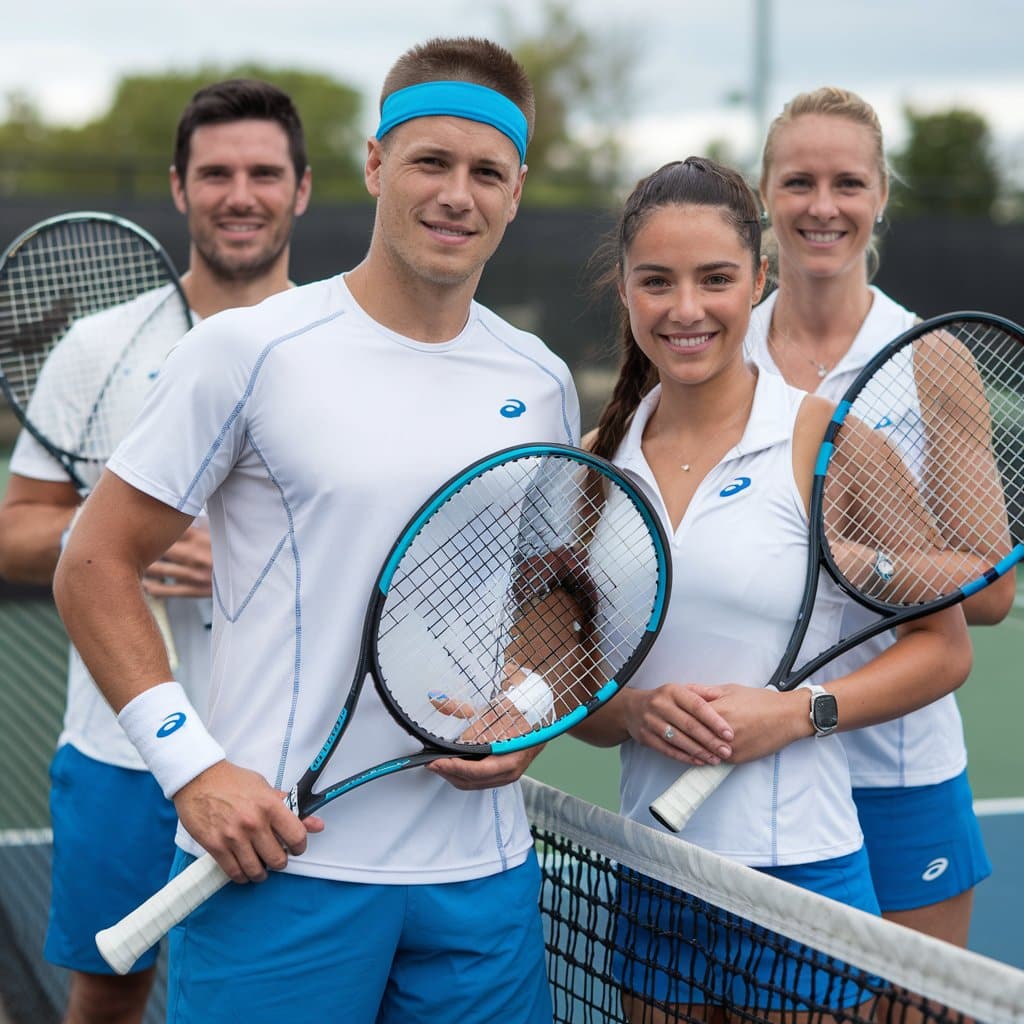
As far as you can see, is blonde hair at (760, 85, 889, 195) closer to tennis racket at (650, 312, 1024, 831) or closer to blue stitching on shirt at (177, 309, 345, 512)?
tennis racket at (650, 312, 1024, 831)

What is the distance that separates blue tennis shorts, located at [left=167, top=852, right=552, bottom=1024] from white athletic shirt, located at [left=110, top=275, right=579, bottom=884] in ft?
0.10

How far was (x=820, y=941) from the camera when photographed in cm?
159

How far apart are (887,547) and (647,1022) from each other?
2.23 feet

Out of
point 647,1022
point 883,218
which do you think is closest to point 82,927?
point 647,1022

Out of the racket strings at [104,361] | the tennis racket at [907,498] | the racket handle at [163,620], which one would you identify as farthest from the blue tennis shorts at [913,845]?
the racket strings at [104,361]

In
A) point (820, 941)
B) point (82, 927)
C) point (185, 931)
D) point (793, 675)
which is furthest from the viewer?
point (82, 927)

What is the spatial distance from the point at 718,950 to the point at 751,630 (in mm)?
387

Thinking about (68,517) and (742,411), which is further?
(68,517)

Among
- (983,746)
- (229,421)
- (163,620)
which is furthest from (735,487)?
(983,746)

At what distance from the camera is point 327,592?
5.61ft

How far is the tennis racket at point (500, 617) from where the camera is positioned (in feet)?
5.46

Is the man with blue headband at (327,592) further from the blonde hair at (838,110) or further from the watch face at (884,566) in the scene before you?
the blonde hair at (838,110)

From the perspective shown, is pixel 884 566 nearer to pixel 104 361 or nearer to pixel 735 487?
pixel 735 487

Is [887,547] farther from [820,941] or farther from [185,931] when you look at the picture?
[185,931]
